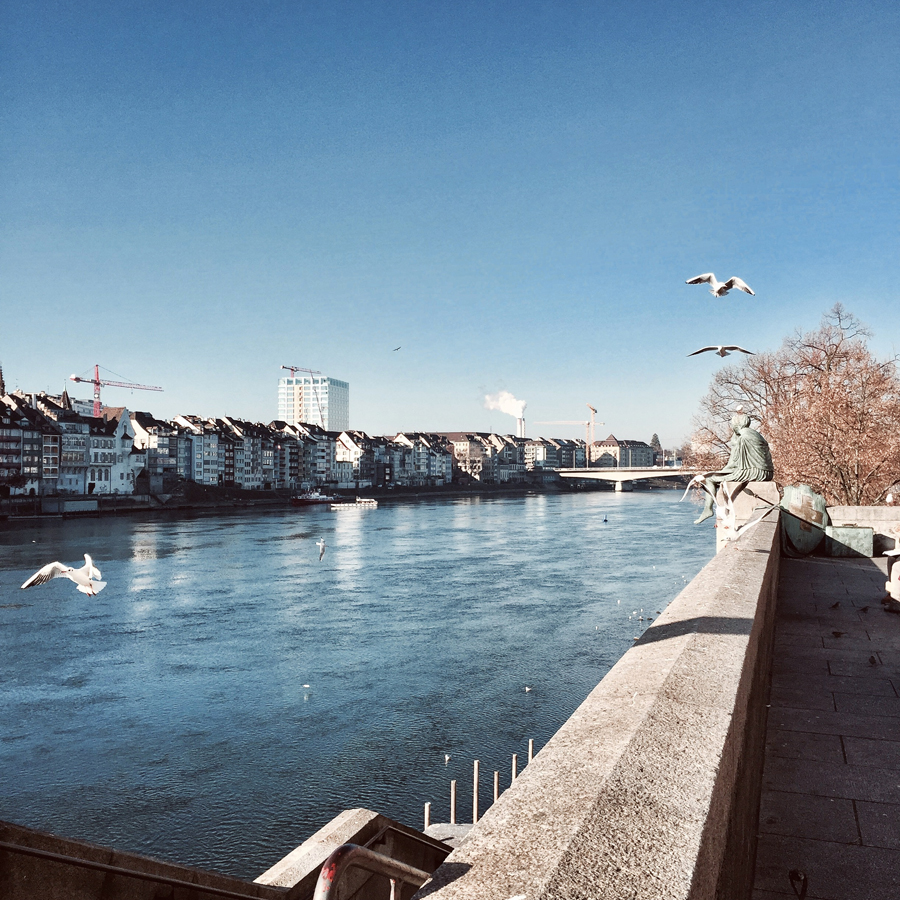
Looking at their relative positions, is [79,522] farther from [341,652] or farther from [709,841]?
[709,841]

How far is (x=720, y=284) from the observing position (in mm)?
13258

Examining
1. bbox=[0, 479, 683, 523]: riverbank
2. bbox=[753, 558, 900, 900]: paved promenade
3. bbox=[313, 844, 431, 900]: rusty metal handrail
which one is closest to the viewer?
bbox=[313, 844, 431, 900]: rusty metal handrail

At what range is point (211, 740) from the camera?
18188mm

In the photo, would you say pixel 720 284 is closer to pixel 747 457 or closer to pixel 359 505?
pixel 747 457

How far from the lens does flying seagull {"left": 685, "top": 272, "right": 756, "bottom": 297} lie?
42.2 feet

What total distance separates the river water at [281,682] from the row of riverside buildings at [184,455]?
185ft

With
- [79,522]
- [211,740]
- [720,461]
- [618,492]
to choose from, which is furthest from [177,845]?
[618,492]

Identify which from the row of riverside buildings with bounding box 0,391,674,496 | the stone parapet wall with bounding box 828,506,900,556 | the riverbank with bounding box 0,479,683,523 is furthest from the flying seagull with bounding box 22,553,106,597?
the row of riverside buildings with bounding box 0,391,674,496

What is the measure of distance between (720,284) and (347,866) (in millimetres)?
12357

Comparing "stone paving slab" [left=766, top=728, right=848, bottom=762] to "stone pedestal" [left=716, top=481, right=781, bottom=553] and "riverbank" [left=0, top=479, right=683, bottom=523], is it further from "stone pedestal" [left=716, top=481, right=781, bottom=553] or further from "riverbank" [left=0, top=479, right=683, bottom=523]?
"riverbank" [left=0, top=479, right=683, bottom=523]

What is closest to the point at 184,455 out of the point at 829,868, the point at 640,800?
the point at 829,868

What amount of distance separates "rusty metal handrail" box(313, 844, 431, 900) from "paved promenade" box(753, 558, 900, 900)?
1.67 meters

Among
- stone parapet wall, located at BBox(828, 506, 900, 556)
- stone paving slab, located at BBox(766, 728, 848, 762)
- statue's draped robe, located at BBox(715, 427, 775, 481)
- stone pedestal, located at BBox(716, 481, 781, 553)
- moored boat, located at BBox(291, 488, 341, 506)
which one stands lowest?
moored boat, located at BBox(291, 488, 341, 506)

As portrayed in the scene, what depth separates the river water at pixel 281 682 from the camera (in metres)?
14.9
